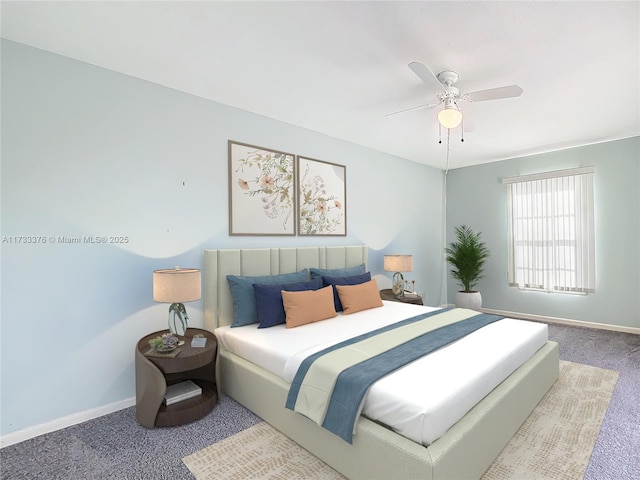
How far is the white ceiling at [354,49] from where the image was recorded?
1946mm

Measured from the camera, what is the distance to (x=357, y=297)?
11.5 ft

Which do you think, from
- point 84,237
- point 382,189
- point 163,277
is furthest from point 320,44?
point 382,189

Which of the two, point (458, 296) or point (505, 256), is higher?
point (505, 256)

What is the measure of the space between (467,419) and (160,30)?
2876 mm

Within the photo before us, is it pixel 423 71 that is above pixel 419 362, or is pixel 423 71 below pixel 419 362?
above

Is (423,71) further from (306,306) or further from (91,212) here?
(91,212)

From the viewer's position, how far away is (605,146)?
4.52 meters

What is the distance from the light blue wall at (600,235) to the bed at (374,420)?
2445 millimetres

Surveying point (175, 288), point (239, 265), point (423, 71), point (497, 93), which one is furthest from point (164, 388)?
point (497, 93)

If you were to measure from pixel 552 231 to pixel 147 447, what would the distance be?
5.50 m

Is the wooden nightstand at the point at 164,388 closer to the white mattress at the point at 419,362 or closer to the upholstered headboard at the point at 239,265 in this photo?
the white mattress at the point at 419,362

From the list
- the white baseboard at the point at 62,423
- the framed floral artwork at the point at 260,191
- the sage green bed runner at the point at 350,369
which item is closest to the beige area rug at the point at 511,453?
the sage green bed runner at the point at 350,369

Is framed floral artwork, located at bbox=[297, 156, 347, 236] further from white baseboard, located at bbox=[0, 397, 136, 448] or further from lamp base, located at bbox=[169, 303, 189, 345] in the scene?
white baseboard, located at bbox=[0, 397, 136, 448]

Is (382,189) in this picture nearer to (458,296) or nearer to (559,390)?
(458,296)
